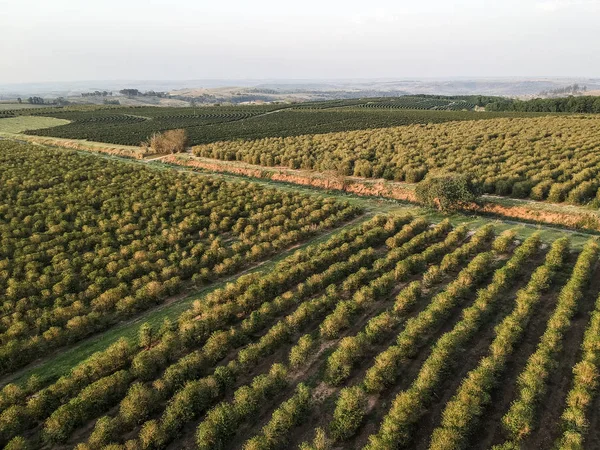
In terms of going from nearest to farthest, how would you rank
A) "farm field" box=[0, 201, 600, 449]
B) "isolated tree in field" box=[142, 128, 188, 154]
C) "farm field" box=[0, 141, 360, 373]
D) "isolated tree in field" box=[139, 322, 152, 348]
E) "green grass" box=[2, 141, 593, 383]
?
"farm field" box=[0, 201, 600, 449], "green grass" box=[2, 141, 593, 383], "isolated tree in field" box=[139, 322, 152, 348], "farm field" box=[0, 141, 360, 373], "isolated tree in field" box=[142, 128, 188, 154]

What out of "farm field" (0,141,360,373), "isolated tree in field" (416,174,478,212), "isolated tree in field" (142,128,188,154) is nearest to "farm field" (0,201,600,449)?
"farm field" (0,141,360,373)

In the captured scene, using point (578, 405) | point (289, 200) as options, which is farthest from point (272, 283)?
point (289, 200)

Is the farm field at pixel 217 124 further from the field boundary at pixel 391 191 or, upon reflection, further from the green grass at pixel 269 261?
the green grass at pixel 269 261

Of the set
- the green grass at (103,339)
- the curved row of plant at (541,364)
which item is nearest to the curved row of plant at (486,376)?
the curved row of plant at (541,364)

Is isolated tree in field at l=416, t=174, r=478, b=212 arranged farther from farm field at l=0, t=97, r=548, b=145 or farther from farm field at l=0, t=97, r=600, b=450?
farm field at l=0, t=97, r=548, b=145

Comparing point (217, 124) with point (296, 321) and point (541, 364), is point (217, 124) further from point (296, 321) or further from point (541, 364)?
point (541, 364)

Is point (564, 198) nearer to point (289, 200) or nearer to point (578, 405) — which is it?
point (289, 200)
